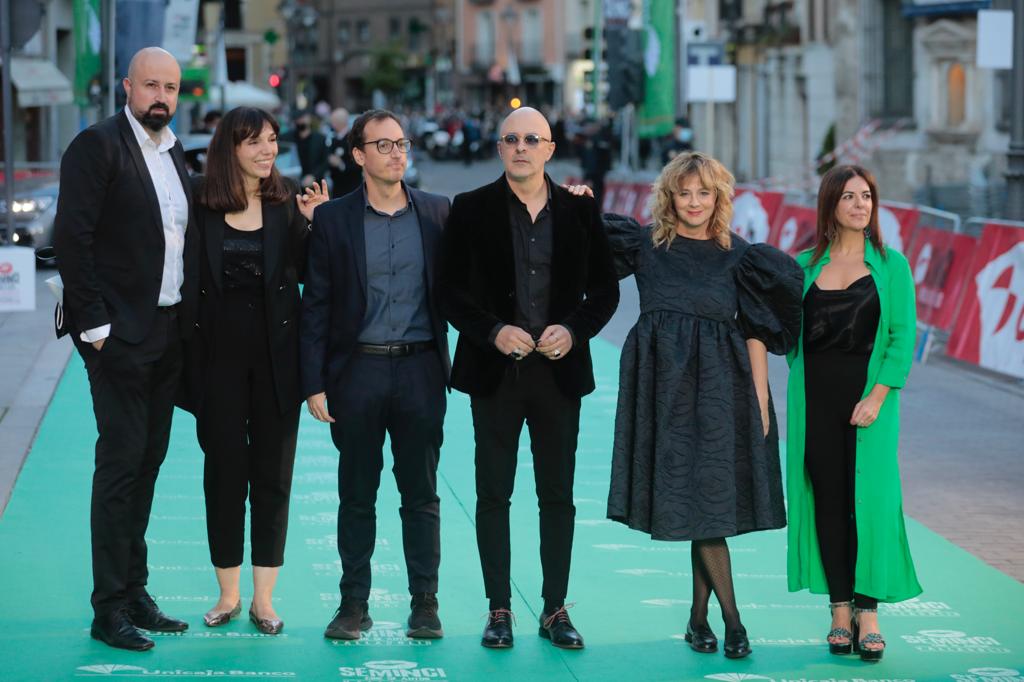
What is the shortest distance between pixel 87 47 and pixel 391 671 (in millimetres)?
14511

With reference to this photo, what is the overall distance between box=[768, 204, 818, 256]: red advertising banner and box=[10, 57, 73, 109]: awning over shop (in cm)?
1773

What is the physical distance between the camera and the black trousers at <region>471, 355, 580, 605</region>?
6426 mm

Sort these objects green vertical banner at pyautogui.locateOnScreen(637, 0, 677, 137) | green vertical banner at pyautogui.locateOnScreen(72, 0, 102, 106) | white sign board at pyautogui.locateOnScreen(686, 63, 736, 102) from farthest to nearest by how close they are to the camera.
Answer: green vertical banner at pyautogui.locateOnScreen(637, 0, 677, 137) → white sign board at pyautogui.locateOnScreen(686, 63, 736, 102) → green vertical banner at pyautogui.locateOnScreen(72, 0, 102, 106)

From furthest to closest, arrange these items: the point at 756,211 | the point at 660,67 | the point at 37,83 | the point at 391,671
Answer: the point at 37,83 → the point at 660,67 → the point at 756,211 → the point at 391,671

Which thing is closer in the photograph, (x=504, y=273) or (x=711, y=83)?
(x=504, y=273)

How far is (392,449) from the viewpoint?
21.7ft

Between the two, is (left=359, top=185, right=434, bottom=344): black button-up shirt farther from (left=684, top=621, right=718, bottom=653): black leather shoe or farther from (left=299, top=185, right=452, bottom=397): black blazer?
(left=684, top=621, right=718, bottom=653): black leather shoe

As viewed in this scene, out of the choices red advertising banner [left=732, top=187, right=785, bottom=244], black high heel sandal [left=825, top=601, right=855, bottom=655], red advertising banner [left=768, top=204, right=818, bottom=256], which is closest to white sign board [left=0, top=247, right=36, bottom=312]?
black high heel sandal [left=825, top=601, right=855, bottom=655]

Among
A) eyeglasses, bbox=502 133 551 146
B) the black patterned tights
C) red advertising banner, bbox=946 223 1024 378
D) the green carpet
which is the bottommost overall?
the green carpet

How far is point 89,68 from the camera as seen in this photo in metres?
19.7

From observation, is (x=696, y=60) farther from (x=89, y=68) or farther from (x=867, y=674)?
(x=867, y=674)

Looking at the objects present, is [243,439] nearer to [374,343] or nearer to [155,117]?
[374,343]

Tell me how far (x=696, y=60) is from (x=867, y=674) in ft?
87.8

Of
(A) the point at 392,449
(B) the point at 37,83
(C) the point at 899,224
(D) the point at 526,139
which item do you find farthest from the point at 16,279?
(B) the point at 37,83
